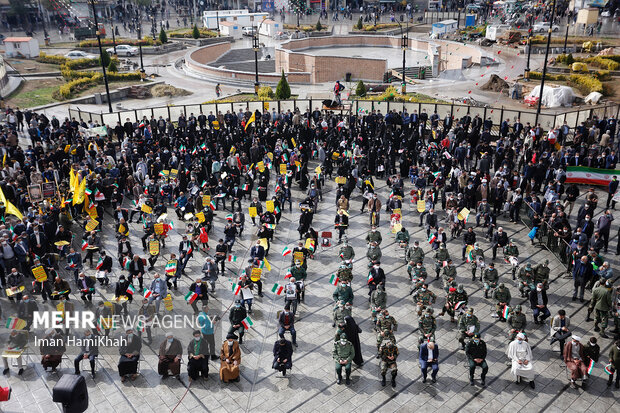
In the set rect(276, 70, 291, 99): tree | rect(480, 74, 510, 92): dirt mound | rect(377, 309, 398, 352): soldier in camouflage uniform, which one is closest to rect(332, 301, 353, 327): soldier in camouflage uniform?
rect(377, 309, 398, 352): soldier in camouflage uniform

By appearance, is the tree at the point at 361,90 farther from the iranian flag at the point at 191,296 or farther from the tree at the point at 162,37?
the tree at the point at 162,37

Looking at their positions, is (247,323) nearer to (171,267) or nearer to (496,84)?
(171,267)

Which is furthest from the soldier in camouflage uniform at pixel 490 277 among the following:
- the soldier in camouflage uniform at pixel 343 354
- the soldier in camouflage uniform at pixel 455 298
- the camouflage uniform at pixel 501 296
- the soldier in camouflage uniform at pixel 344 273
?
the soldier in camouflage uniform at pixel 343 354

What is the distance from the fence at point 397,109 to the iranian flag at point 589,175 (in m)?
5.40

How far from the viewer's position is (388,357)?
45.3ft

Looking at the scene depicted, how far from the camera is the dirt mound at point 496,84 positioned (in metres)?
45.1

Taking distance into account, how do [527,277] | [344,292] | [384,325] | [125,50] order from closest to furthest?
1. [384,325]
2. [344,292]
3. [527,277]
4. [125,50]

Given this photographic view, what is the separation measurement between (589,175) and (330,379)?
53.5 feet

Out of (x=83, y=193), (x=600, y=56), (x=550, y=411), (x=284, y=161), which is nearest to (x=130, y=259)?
(x=83, y=193)

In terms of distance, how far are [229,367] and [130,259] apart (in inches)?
222

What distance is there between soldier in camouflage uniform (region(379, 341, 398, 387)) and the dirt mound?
3587 cm

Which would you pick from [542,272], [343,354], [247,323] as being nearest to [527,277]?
[542,272]

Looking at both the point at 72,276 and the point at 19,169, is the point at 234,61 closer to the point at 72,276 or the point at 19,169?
the point at 19,169

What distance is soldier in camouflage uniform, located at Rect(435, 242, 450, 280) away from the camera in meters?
18.3
